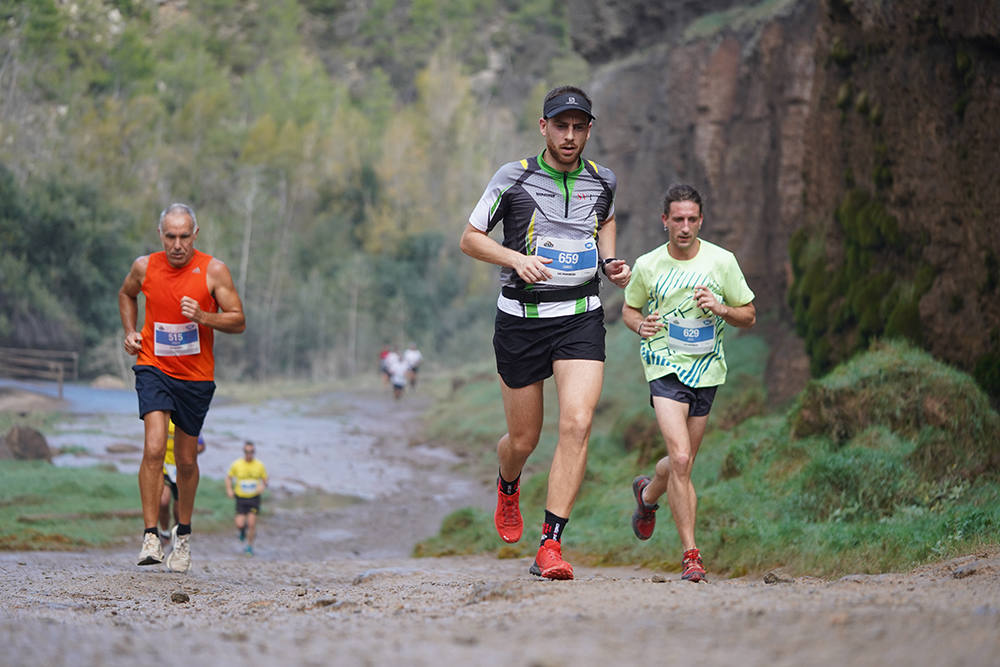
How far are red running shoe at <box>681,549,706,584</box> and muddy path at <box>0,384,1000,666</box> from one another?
26 cm

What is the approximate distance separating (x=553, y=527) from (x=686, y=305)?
1.53 meters

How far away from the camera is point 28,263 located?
27.5 metres

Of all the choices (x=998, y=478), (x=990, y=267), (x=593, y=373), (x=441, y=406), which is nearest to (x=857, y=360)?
(x=990, y=267)

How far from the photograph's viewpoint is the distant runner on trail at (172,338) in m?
7.77

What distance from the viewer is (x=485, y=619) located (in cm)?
426

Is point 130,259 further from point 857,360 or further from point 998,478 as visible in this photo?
point 998,478

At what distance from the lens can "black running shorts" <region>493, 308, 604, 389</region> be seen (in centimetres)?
636

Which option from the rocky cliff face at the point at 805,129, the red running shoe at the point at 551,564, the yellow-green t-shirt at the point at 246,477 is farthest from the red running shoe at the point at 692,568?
the yellow-green t-shirt at the point at 246,477

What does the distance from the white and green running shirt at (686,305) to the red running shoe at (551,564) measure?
1.24 metres

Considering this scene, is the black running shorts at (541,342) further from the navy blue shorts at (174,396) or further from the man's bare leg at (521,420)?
the navy blue shorts at (174,396)

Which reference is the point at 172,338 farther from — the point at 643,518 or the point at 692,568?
the point at 692,568

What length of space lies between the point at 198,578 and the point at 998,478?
5482 millimetres

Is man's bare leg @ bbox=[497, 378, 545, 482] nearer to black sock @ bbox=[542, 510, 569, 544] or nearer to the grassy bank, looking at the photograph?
black sock @ bbox=[542, 510, 569, 544]

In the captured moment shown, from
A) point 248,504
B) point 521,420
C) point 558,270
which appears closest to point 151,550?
point 521,420
